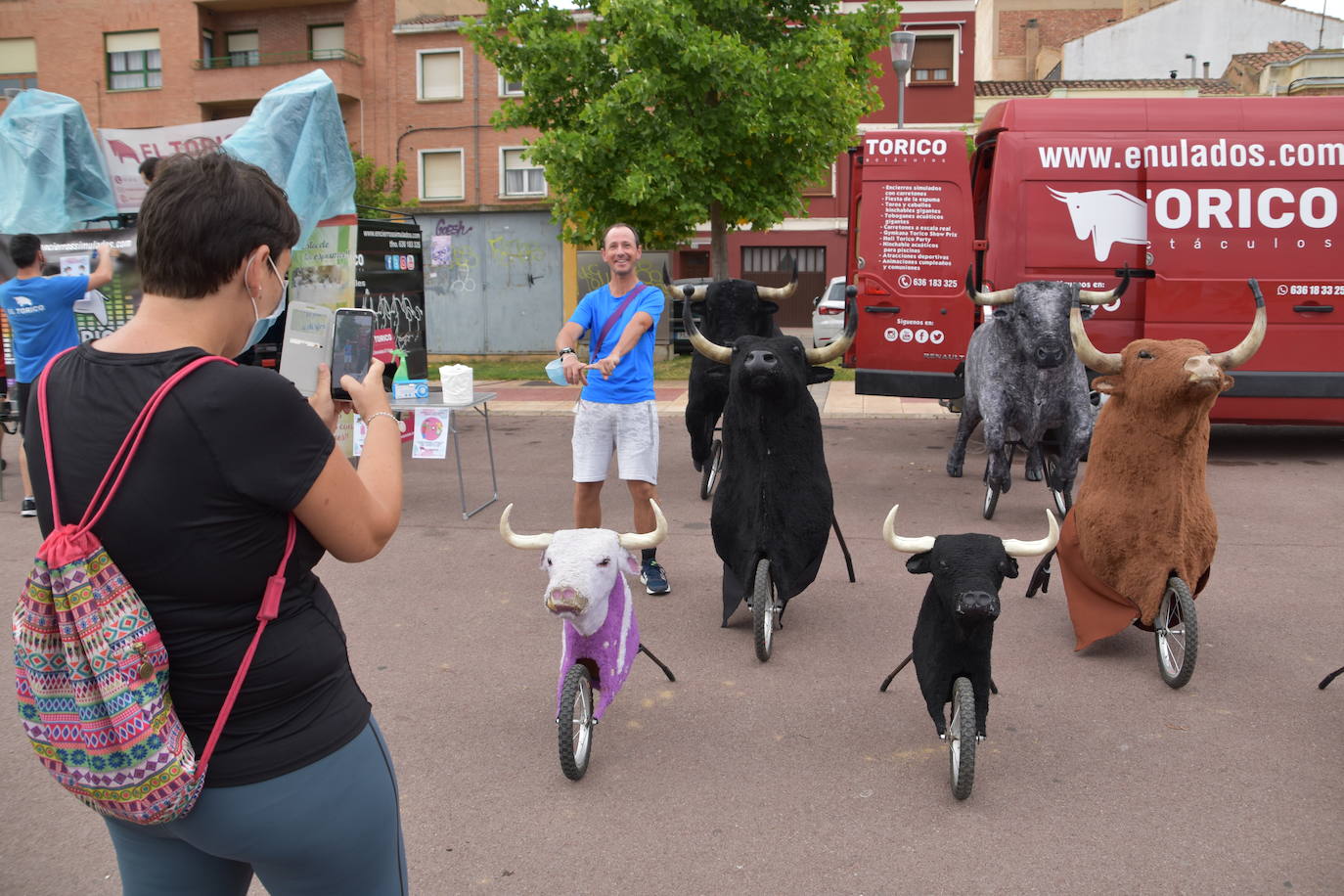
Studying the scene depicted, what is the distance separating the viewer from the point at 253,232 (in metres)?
1.74

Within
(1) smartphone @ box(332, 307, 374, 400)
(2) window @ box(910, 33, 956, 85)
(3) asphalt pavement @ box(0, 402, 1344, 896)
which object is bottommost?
(3) asphalt pavement @ box(0, 402, 1344, 896)

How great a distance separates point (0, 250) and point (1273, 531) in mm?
11239

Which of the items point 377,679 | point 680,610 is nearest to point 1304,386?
point 680,610

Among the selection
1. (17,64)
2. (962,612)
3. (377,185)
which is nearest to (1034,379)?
(962,612)

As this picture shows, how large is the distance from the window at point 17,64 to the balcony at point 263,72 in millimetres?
5185

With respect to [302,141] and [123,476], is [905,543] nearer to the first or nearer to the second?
[123,476]

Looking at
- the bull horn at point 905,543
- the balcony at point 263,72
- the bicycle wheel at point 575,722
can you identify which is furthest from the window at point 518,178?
the bicycle wheel at point 575,722

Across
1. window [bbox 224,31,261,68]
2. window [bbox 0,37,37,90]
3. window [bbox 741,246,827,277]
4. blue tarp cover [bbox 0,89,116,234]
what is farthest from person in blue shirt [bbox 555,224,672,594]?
window [bbox 0,37,37,90]

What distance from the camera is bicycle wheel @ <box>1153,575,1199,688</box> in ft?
14.8

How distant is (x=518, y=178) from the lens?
28000 mm

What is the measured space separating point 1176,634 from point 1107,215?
19.6ft

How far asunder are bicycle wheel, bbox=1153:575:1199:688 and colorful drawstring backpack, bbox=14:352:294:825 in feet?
13.2

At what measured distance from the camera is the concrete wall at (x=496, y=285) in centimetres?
2205

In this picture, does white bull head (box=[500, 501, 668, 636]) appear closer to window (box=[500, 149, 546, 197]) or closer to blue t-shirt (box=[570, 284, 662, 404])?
blue t-shirt (box=[570, 284, 662, 404])
